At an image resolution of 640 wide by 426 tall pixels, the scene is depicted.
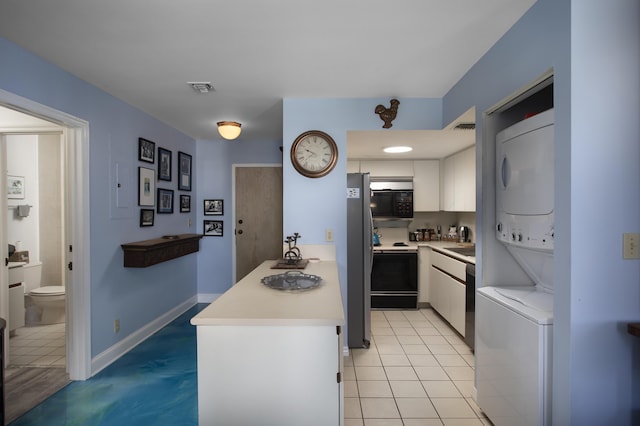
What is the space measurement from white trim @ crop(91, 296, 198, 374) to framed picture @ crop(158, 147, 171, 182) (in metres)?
1.57

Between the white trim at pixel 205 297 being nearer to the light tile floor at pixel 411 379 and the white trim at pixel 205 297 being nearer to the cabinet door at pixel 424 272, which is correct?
the light tile floor at pixel 411 379

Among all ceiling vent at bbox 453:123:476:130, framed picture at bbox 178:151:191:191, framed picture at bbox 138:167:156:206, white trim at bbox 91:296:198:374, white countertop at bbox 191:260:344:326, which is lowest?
white trim at bbox 91:296:198:374

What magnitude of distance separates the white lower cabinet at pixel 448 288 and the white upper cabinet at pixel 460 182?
2.13 feet

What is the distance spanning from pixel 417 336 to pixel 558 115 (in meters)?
2.69

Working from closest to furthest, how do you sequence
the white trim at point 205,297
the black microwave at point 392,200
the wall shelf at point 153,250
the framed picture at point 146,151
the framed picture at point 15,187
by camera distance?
the wall shelf at point 153,250
the framed picture at point 146,151
the framed picture at point 15,187
the black microwave at point 392,200
the white trim at point 205,297

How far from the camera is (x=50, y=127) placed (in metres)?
2.61

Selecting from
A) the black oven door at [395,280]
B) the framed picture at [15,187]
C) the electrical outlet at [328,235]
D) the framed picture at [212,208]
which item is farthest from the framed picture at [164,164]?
the black oven door at [395,280]

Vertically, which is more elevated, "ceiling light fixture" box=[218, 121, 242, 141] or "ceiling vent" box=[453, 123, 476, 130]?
"ceiling light fixture" box=[218, 121, 242, 141]

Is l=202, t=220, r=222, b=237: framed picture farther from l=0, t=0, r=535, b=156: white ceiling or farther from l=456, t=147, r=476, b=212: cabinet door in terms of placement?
l=456, t=147, r=476, b=212: cabinet door

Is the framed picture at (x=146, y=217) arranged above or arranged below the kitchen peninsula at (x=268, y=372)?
above

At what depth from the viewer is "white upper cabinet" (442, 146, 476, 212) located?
12.2 feet

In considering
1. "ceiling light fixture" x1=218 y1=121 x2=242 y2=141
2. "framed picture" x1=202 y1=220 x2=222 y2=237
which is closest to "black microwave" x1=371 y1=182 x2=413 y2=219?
"ceiling light fixture" x1=218 y1=121 x2=242 y2=141

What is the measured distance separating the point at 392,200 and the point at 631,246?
3242 millimetres

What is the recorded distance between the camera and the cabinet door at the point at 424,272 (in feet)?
14.2
